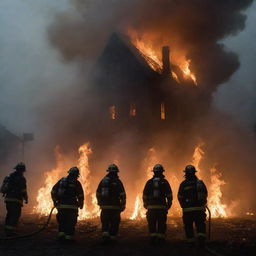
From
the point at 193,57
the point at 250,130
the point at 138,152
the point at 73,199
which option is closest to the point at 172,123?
the point at 138,152

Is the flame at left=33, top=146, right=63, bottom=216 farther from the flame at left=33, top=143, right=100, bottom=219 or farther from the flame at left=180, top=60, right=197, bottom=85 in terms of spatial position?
the flame at left=180, top=60, right=197, bottom=85

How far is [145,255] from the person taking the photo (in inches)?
266

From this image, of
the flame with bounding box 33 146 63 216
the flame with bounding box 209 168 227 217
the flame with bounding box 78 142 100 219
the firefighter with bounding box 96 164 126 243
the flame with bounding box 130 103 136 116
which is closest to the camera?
the firefighter with bounding box 96 164 126 243

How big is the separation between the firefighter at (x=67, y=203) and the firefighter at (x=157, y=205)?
1.78 m

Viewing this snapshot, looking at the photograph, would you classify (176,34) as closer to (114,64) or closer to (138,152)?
(114,64)

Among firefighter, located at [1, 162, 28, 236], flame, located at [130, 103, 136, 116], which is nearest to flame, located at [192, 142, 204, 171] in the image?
flame, located at [130, 103, 136, 116]

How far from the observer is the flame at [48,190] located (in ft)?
57.0

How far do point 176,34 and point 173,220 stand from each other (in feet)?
54.1

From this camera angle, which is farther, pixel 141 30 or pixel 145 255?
pixel 141 30

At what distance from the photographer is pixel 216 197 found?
1902cm

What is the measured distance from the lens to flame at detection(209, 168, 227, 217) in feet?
55.7

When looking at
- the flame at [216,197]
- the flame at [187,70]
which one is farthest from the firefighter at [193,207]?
the flame at [187,70]

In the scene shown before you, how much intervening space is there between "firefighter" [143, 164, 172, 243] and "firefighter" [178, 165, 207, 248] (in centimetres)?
43

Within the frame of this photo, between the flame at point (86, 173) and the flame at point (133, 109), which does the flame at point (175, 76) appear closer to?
the flame at point (133, 109)
